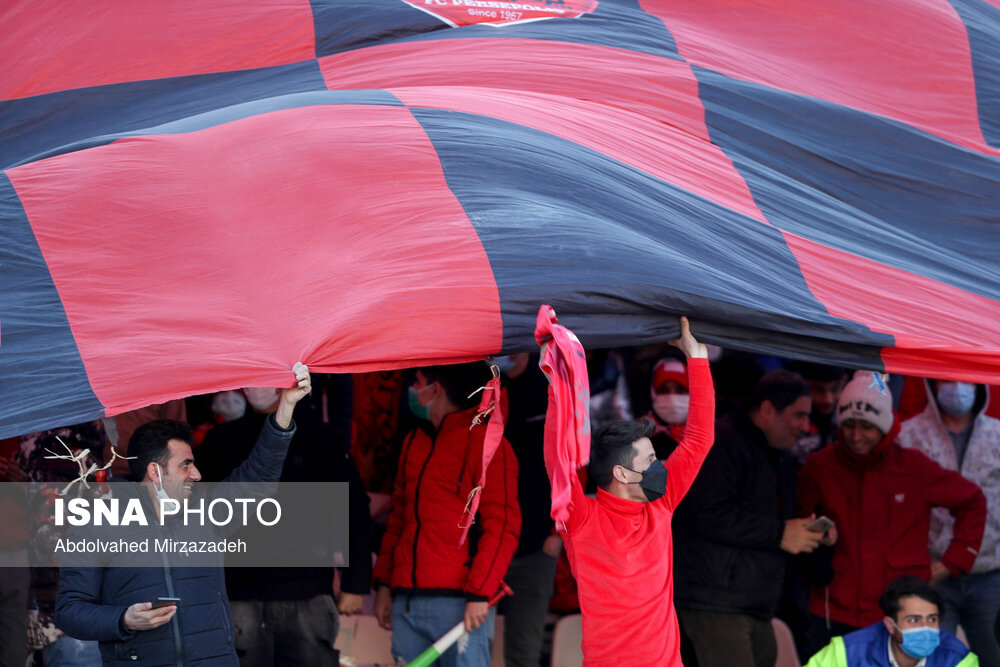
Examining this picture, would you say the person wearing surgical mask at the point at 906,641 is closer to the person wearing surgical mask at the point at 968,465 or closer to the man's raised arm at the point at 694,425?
the person wearing surgical mask at the point at 968,465

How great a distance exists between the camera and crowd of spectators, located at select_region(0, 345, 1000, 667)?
4.75 metres

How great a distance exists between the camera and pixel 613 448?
3.82 meters

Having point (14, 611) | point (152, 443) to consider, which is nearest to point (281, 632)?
point (14, 611)

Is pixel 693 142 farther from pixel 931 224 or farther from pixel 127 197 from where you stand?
pixel 127 197

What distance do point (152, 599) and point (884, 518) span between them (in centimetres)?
304

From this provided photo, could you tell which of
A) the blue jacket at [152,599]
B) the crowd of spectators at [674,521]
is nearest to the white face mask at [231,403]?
the crowd of spectators at [674,521]

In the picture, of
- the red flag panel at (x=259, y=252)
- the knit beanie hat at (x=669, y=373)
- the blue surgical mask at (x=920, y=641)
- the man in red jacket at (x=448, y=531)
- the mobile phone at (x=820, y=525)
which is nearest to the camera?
the red flag panel at (x=259, y=252)

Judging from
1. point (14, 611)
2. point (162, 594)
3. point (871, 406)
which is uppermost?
point (162, 594)

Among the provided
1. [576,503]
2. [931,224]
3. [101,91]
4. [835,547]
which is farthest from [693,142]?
[101,91]

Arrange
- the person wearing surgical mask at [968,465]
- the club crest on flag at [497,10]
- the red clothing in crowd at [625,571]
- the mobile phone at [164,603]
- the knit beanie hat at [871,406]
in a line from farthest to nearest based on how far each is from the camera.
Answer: the person wearing surgical mask at [968,465] < the knit beanie hat at [871,406] < the club crest on flag at [497,10] < the red clothing in crowd at [625,571] < the mobile phone at [164,603]

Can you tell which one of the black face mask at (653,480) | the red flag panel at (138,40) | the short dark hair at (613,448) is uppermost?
the red flag panel at (138,40)

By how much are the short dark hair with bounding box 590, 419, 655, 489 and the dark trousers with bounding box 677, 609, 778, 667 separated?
47.7 inches

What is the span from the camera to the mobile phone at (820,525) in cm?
490

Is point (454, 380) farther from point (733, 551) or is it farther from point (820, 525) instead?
point (820, 525)
